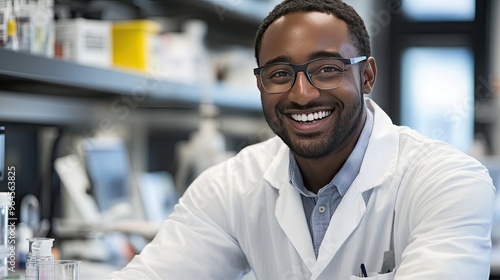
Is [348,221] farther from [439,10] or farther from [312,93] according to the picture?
[439,10]

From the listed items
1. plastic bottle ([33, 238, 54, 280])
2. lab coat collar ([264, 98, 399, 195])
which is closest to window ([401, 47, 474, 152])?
lab coat collar ([264, 98, 399, 195])

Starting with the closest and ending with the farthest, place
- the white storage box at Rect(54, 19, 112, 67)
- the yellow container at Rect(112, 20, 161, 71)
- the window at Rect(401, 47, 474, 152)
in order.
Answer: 1. the white storage box at Rect(54, 19, 112, 67)
2. the yellow container at Rect(112, 20, 161, 71)
3. the window at Rect(401, 47, 474, 152)

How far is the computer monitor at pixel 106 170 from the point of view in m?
2.81

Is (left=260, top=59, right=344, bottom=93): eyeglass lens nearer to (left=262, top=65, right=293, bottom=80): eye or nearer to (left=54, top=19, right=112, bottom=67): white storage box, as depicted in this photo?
(left=262, top=65, right=293, bottom=80): eye

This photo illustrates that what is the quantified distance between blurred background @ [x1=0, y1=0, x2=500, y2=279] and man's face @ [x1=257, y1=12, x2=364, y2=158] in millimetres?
565

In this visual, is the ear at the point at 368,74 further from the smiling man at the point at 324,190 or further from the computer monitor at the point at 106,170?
the computer monitor at the point at 106,170

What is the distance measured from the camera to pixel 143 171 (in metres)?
3.65

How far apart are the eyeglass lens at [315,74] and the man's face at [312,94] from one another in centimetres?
1

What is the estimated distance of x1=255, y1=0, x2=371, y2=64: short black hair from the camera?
1.55 m

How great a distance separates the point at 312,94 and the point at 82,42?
101cm

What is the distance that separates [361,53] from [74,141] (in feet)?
5.59

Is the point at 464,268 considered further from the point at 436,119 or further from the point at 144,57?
the point at 436,119

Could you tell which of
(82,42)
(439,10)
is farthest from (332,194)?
(439,10)

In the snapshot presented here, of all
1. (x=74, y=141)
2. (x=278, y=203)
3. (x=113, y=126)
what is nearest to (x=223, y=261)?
(x=278, y=203)
